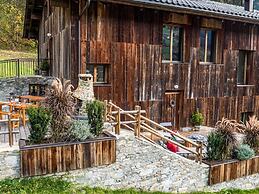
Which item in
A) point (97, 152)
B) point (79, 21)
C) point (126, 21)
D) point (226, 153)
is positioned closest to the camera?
point (97, 152)

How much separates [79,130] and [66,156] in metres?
0.68

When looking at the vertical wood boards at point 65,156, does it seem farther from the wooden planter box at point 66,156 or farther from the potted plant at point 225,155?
the potted plant at point 225,155

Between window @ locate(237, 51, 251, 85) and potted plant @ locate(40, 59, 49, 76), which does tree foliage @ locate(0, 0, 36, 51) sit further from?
window @ locate(237, 51, 251, 85)

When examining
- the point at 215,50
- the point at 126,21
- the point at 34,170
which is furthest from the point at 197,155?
the point at 215,50

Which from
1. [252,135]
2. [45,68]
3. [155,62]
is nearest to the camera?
[252,135]

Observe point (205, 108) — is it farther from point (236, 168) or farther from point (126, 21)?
point (126, 21)

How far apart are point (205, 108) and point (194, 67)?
6.19 feet

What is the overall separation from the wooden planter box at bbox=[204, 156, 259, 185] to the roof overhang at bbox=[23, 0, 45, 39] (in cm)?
1245

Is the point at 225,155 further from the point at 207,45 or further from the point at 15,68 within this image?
the point at 15,68

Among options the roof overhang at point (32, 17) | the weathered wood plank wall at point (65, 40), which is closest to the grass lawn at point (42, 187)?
the weathered wood plank wall at point (65, 40)

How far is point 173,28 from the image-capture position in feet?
38.2

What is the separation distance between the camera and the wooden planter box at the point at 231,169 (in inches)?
330

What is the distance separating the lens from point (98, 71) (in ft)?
34.0

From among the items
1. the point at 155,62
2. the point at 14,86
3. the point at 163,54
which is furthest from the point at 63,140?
the point at 14,86
